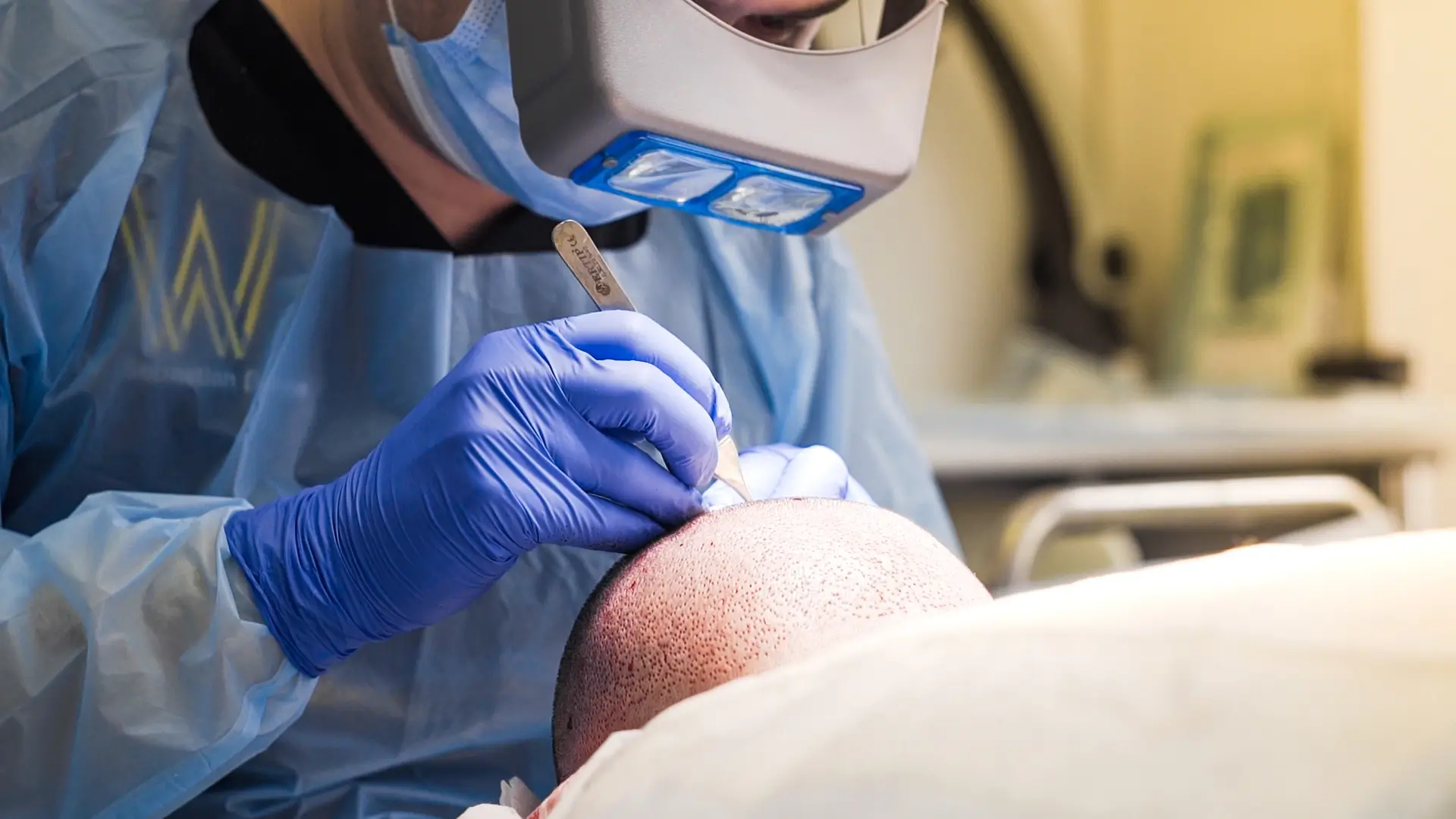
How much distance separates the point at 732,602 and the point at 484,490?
0.16m

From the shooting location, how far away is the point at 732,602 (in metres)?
0.67

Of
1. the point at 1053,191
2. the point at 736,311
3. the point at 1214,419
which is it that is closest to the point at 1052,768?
the point at 736,311

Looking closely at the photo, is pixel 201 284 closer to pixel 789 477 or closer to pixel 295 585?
pixel 295 585

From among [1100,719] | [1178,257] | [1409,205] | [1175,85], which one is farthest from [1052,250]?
[1100,719]

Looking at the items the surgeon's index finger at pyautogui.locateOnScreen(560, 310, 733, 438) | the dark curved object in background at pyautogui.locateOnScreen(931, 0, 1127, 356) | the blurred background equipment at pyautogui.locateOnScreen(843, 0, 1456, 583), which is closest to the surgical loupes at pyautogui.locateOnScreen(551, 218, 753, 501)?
the surgeon's index finger at pyautogui.locateOnScreen(560, 310, 733, 438)

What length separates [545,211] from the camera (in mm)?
981

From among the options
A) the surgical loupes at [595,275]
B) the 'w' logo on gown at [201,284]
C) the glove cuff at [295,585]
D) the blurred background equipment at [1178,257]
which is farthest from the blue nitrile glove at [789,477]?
the blurred background equipment at [1178,257]

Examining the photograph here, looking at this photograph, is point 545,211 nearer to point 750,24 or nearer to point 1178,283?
point 750,24

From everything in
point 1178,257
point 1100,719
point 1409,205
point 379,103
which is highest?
point 379,103

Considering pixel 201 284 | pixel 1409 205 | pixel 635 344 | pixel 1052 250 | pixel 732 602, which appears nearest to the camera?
pixel 732 602

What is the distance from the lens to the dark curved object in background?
8.20 feet

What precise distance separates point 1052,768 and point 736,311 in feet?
2.36

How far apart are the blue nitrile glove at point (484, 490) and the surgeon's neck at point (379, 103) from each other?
10.1 inches

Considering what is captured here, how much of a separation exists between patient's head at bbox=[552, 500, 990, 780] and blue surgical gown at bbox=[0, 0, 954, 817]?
177mm
